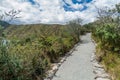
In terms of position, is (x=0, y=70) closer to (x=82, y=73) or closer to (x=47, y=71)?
(x=47, y=71)

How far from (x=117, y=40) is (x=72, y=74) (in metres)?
5.43

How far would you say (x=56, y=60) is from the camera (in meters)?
12.4

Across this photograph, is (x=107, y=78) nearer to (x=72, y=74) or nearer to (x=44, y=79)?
(x=72, y=74)

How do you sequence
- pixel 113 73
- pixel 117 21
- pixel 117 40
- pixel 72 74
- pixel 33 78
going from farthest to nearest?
pixel 117 21
pixel 117 40
pixel 72 74
pixel 113 73
pixel 33 78

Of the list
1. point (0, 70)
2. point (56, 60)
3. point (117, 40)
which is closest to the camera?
point (0, 70)

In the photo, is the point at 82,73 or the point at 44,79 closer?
the point at 44,79

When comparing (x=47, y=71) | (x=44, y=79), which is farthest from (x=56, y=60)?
(x=44, y=79)

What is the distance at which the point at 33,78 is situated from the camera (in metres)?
7.92

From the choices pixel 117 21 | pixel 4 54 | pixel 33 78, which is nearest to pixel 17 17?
pixel 4 54

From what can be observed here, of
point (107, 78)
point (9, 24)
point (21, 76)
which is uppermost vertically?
point (9, 24)

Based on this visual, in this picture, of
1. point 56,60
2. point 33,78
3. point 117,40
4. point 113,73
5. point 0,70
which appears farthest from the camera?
point 117,40

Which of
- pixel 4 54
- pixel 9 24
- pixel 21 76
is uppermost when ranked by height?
pixel 9 24

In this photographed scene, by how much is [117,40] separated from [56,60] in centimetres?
408

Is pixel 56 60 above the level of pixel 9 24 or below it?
below
